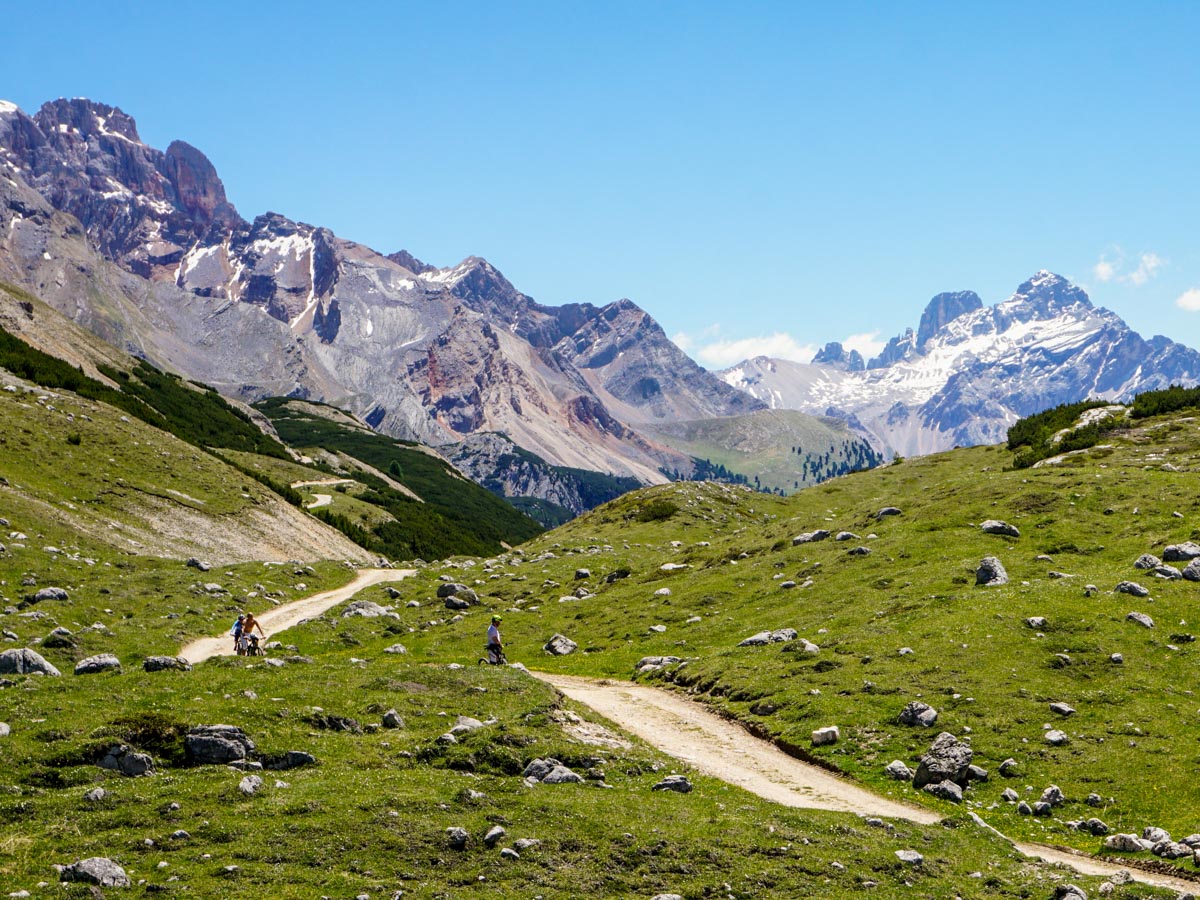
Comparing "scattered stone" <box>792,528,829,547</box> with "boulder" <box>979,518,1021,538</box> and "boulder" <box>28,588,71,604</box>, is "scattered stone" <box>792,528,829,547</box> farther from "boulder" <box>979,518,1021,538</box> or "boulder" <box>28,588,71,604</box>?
"boulder" <box>28,588,71,604</box>

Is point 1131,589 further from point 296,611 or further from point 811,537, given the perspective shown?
point 296,611

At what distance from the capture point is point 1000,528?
55031mm

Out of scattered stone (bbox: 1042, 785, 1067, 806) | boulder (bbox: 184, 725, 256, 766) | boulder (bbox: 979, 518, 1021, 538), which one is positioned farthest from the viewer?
boulder (bbox: 979, 518, 1021, 538)

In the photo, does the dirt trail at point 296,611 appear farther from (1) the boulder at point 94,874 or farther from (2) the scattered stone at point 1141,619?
(2) the scattered stone at point 1141,619

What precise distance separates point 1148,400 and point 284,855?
91.6m

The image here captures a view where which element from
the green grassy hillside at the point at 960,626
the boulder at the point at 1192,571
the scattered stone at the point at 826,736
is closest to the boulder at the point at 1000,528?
the green grassy hillside at the point at 960,626

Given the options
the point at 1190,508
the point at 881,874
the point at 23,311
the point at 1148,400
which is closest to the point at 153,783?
the point at 881,874

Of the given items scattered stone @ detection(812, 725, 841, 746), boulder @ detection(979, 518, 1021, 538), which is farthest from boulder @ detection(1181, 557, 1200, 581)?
scattered stone @ detection(812, 725, 841, 746)

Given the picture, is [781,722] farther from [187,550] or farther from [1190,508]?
[187,550]

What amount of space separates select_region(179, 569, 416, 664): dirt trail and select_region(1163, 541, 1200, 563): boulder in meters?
45.9

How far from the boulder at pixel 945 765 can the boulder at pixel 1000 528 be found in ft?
90.8

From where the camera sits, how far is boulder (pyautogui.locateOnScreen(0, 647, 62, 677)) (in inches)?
1276

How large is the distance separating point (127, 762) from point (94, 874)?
6097 millimetres

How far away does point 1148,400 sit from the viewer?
8812 cm
